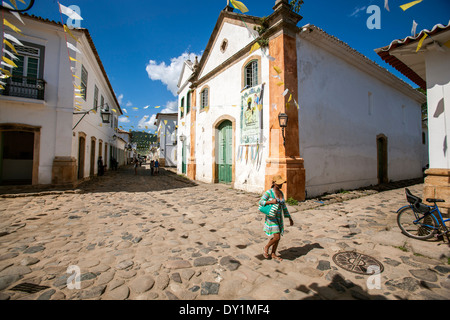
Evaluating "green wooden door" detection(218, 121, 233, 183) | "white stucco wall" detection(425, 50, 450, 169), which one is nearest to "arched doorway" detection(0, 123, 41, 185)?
"green wooden door" detection(218, 121, 233, 183)

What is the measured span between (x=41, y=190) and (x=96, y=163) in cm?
713

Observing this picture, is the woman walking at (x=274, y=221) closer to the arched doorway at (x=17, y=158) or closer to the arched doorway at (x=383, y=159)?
the arched doorway at (x=383, y=159)

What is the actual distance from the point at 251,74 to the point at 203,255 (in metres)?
8.32

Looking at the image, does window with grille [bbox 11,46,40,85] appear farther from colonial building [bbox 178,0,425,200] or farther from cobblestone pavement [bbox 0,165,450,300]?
colonial building [bbox 178,0,425,200]

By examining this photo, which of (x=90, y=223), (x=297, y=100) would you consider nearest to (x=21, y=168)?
(x=90, y=223)

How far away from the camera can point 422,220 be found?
3988mm

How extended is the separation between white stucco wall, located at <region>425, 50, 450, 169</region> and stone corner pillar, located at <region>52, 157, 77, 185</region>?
43.1 ft

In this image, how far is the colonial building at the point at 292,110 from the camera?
24.3ft

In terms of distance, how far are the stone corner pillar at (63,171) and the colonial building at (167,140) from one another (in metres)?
20.3

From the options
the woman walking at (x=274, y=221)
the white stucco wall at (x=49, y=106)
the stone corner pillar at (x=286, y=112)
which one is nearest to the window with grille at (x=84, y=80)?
the white stucco wall at (x=49, y=106)

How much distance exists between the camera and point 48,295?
7.48ft

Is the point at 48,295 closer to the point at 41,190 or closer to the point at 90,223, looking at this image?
the point at 90,223

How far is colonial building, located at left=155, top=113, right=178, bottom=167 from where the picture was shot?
30.0 meters

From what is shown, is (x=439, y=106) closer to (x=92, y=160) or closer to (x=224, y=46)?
(x=224, y=46)
